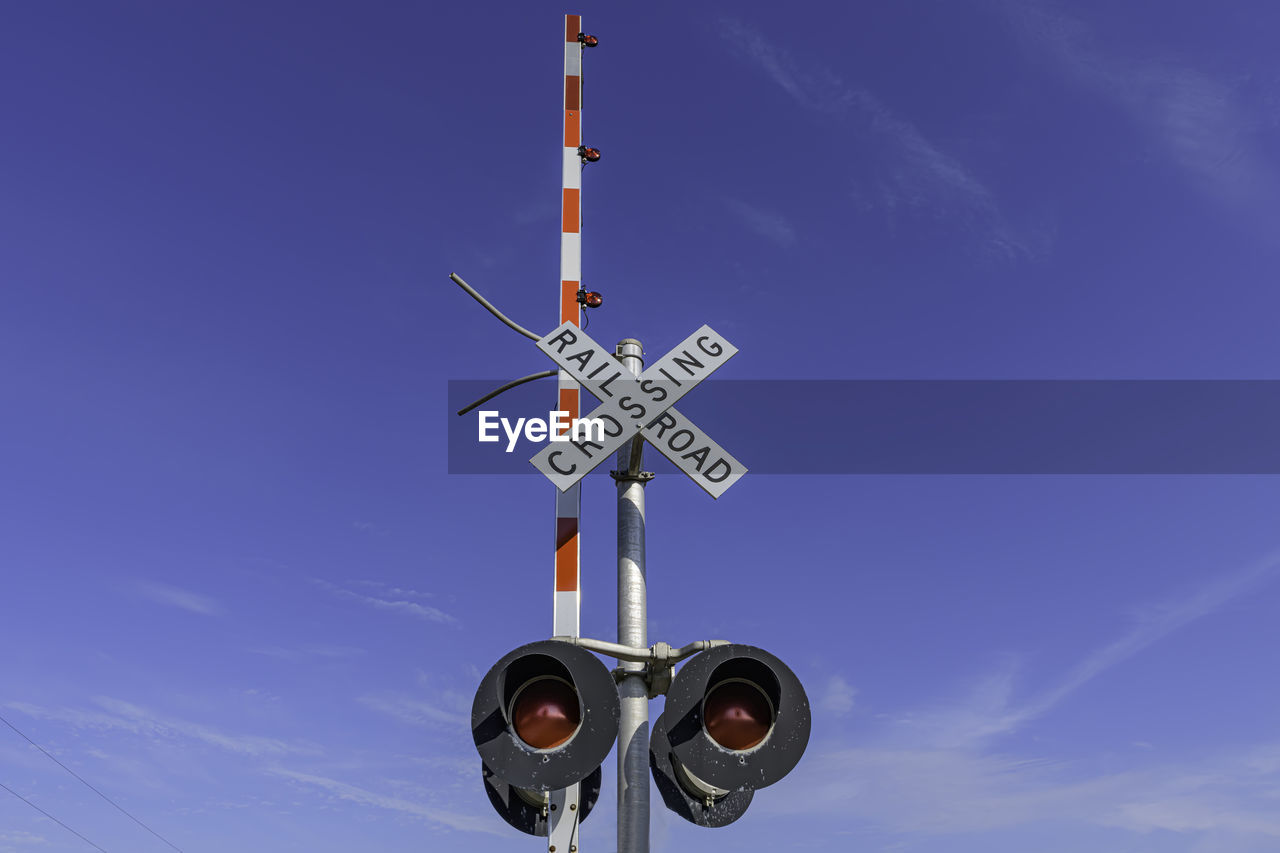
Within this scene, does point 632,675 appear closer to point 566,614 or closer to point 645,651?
point 645,651

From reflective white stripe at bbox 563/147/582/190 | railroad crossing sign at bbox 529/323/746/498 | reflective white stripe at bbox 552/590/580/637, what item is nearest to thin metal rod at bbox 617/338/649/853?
railroad crossing sign at bbox 529/323/746/498

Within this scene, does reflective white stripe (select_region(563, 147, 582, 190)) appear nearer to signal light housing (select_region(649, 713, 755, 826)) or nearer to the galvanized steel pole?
the galvanized steel pole

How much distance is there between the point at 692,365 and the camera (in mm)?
4824

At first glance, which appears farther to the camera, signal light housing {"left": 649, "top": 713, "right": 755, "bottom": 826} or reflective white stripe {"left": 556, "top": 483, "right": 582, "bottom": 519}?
reflective white stripe {"left": 556, "top": 483, "right": 582, "bottom": 519}

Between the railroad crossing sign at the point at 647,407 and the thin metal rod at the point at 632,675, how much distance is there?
0.52 feet

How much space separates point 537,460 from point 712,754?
1.53 m

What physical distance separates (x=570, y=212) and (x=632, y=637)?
259 cm

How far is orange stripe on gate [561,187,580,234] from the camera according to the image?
5852mm

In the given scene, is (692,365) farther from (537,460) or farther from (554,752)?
(554,752)

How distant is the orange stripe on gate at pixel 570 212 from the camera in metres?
5.85

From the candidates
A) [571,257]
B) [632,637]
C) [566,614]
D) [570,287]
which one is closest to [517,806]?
[632,637]

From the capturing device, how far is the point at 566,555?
17.0 feet

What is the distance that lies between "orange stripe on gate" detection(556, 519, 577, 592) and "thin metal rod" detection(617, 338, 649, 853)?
398 mm

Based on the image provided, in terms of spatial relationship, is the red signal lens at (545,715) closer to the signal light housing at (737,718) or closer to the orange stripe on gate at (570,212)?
the signal light housing at (737,718)
